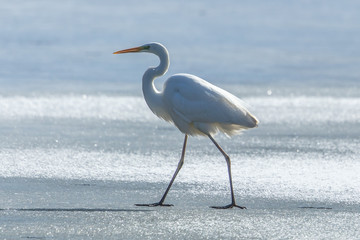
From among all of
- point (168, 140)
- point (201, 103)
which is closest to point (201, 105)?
point (201, 103)

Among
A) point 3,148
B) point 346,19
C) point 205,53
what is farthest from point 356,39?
point 3,148

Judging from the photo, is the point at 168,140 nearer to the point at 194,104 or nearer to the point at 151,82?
the point at 151,82

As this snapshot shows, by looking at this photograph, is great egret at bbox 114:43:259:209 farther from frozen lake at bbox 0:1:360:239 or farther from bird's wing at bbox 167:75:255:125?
frozen lake at bbox 0:1:360:239

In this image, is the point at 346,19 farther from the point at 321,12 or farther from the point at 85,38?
the point at 85,38

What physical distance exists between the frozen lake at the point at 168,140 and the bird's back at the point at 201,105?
508 millimetres

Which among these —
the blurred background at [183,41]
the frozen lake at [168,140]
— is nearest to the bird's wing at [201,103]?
the frozen lake at [168,140]

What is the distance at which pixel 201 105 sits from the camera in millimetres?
5625

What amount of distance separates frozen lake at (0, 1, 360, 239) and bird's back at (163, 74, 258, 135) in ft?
1.67

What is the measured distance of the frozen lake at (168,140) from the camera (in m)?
4.73

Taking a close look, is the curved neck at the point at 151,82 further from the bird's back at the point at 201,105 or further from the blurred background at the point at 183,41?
the blurred background at the point at 183,41

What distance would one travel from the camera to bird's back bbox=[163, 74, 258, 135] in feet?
18.4

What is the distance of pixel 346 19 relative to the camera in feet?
73.5

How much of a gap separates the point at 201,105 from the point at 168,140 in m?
2.41

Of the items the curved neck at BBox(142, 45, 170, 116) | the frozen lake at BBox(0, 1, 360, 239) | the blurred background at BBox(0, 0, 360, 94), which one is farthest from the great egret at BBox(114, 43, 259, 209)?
the blurred background at BBox(0, 0, 360, 94)
